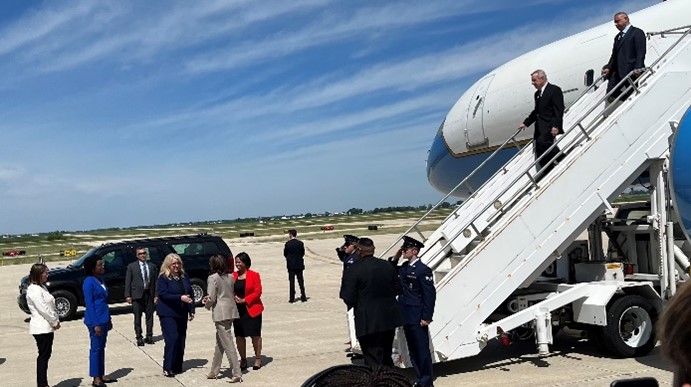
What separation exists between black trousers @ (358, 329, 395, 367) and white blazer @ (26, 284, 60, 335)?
12.1ft

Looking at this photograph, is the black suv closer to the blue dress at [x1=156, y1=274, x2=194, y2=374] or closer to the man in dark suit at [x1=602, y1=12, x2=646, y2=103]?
the blue dress at [x1=156, y1=274, x2=194, y2=374]

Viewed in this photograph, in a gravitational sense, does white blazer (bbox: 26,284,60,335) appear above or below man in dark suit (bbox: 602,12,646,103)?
below

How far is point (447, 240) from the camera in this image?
31.5ft

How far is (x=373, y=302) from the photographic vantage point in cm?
775

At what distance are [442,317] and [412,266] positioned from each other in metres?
0.79

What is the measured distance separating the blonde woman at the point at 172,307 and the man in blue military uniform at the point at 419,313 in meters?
3.16

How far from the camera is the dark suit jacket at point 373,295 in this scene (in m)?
7.72

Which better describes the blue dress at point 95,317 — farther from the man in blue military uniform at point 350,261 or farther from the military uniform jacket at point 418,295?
the military uniform jacket at point 418,295

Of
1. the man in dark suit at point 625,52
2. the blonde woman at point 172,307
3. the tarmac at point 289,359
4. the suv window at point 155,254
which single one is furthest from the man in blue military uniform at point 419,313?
the suv window at point 155,254

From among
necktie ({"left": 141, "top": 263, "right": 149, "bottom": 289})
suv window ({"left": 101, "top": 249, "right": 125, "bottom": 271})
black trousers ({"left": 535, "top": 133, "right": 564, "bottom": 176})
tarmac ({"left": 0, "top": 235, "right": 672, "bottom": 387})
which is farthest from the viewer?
suv window ({"left": 101, "top": 249, "right": 125, "bottom": 271})

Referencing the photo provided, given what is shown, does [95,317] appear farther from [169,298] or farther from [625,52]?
[625,52]

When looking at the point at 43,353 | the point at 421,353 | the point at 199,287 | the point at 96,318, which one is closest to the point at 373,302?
the point at 421,353

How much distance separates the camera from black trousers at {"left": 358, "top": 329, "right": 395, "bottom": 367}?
7.81 metres

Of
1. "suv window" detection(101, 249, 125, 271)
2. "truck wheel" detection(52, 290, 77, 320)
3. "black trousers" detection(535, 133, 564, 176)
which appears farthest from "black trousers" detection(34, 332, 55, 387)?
"suv window" detection(101, 249, 125, 271)
